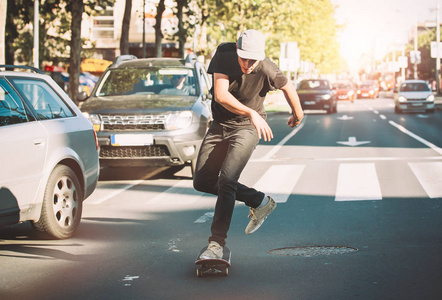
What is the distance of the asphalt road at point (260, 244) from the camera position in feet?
17.0

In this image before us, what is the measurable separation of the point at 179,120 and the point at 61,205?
4615 mm

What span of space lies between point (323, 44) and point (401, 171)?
75.9 meters

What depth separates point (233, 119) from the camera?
19.4 ft

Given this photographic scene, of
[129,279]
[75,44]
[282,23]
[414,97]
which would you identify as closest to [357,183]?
[129,279]

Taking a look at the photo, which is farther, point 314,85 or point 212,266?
point 314,85

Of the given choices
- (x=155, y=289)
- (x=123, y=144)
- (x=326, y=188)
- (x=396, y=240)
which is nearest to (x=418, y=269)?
(x=396, y=240)

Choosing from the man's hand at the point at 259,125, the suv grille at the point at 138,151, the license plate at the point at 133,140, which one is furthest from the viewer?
the suv grille at the point at 138,151

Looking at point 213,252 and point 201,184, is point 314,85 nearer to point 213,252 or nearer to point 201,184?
point 201,184

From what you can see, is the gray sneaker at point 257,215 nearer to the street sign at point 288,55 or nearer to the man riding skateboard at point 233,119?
the man riding skateboard at point 233,119

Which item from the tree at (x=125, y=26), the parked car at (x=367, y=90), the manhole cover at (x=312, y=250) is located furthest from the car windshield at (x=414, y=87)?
the parked car at (x=367, y=90)

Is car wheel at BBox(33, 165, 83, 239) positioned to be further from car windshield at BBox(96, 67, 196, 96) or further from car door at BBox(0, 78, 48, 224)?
car windshield at BBox(96, 67, 196, 96)

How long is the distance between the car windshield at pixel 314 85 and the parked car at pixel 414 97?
3897mm

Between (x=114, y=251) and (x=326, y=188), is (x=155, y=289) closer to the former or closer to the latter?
Answer: (x=114, y=251)

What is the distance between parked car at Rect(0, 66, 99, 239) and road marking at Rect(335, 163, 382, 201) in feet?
11.4
